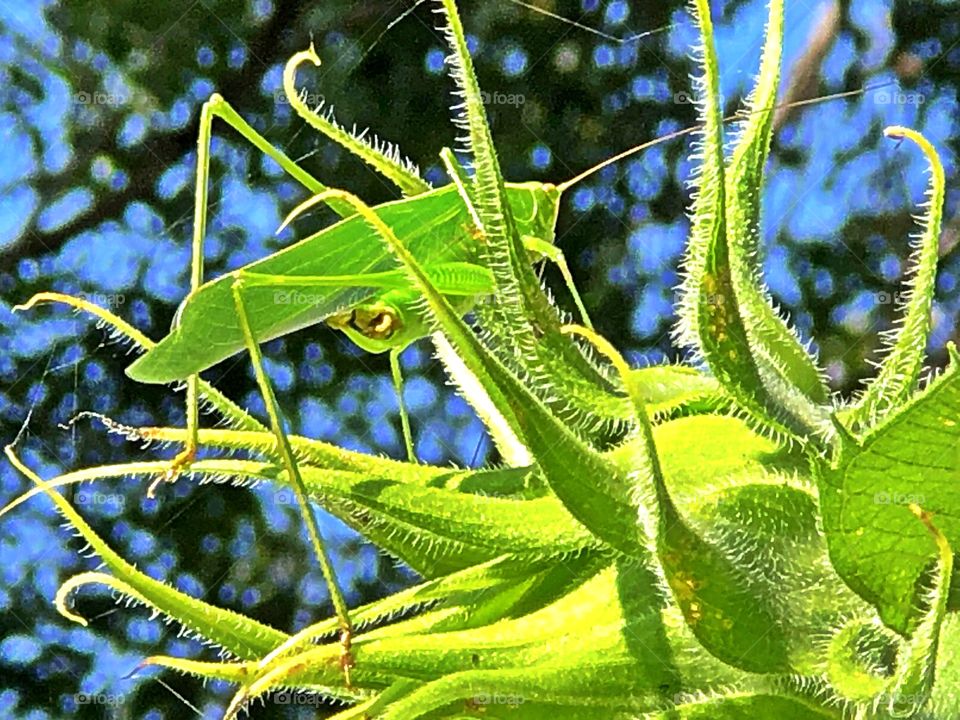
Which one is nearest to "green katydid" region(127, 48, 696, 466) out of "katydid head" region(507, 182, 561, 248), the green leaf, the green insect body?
the green insect body

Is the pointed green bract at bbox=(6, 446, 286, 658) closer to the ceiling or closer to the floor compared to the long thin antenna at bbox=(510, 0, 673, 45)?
closer to the floor

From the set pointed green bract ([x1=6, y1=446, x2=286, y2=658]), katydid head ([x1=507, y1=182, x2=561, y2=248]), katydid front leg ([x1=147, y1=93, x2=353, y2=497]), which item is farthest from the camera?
katydid head ([x1=507, y1=182, x2=561, y2=248])

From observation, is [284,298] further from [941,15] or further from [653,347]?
[941,15]

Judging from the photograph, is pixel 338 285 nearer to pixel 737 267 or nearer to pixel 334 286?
pixel 334 286

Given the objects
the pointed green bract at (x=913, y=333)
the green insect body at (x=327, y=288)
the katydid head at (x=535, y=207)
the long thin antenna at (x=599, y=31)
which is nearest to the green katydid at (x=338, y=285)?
the green insect body at (x=327, y=288)

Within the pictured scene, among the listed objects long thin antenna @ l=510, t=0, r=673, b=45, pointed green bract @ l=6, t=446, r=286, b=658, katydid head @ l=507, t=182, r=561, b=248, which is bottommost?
pointed green bract @ l=6, t=446, r=286, b=658

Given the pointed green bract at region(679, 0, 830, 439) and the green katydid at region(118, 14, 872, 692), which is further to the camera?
the green katydid at region(118, 14, 872, 692)

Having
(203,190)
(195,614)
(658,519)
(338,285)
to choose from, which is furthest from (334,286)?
(658,519)

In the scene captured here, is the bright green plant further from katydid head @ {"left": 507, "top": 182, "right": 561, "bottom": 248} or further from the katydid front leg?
katydid head @ {"left": 507, "top": 182, "right": 561, "bottom": 248}
